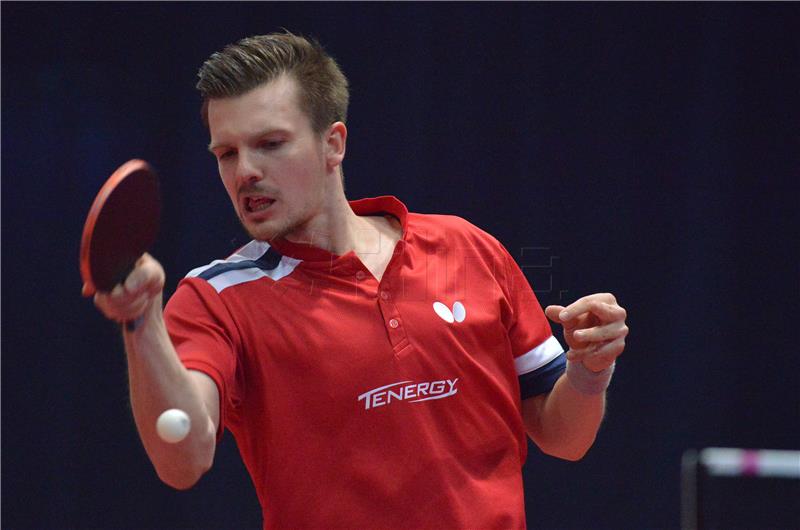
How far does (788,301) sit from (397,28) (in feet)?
6.31

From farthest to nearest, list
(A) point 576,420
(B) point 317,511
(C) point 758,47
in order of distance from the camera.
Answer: (C) point 758,47 → (A) point 576,420 → (B) point 317,511

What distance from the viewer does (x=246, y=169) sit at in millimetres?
1960

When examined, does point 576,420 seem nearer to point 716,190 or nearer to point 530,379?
point 530,379

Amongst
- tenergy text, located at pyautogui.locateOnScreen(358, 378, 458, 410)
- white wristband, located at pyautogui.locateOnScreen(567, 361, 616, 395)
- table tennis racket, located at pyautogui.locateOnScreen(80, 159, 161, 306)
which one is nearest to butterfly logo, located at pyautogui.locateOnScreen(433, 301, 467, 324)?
tenergy text, located at pyautogui.locateOnScreen(358, 378, 458, 410)

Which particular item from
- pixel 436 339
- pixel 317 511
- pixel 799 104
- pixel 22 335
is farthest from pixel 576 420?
pixel 22 335

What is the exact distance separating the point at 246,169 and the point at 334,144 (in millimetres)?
308

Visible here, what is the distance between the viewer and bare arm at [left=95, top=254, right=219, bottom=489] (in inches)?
58.9

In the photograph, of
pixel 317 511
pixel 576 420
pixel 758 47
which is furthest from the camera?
pixel 758 47

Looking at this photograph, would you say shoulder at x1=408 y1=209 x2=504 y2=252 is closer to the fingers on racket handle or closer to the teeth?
the teeth

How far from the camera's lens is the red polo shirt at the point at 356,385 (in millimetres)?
1893

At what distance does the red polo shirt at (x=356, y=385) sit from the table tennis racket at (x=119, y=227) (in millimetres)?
286

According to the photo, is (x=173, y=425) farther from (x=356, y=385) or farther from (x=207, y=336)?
(x=356, y=385)

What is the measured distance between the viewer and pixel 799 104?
4.14m

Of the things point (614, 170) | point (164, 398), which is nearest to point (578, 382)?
point (164, 398)
